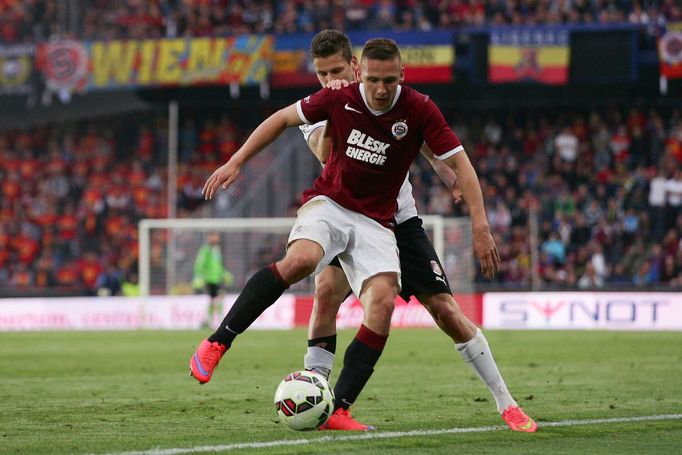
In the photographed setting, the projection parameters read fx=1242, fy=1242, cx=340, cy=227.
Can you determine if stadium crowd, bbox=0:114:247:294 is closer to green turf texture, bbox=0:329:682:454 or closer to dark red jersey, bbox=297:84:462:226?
green turf texture, bbox=0:329:682:454

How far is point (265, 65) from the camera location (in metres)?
29.4

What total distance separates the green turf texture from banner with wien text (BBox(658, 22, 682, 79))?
9.94 metres

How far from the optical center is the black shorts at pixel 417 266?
23.9 ft

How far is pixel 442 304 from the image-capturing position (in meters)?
7.27

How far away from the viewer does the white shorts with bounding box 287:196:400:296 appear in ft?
23.0

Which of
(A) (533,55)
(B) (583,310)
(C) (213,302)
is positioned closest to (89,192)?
(C) (213,302)

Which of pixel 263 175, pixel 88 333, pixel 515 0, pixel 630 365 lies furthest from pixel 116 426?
pixel 515 0

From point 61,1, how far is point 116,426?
27.2 meters

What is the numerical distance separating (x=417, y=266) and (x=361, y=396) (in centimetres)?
288

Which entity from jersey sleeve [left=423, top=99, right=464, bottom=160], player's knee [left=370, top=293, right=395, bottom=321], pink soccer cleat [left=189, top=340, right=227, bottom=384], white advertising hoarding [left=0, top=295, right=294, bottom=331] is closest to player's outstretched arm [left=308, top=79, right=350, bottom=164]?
jersey sleeve [left=423, top=99, right=464, bottom=160]

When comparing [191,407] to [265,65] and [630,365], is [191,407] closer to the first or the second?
[630,365]

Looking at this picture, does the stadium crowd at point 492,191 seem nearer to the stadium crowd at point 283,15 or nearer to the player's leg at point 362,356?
the stadium crowd at point 283,15

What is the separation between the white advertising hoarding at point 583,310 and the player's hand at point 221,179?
A: 17.2 m

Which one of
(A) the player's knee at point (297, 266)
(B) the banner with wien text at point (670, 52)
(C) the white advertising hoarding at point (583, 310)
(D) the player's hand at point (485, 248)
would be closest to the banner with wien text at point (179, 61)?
(C) the white advertising hoarding at point (583, 310)
